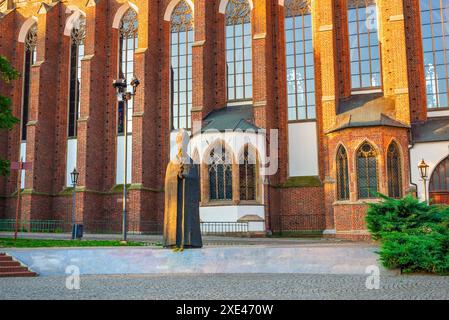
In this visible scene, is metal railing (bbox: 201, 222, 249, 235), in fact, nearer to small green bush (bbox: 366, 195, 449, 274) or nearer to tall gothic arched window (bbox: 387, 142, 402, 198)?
tall gothic arched window (bbox: 387, 142, 402, 198)

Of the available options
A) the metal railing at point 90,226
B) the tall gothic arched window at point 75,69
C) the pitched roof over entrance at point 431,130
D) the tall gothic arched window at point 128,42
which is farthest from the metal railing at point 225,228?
the tall gothic arched window at point 75,69

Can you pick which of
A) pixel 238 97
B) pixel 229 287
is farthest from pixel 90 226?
pixel 229 287

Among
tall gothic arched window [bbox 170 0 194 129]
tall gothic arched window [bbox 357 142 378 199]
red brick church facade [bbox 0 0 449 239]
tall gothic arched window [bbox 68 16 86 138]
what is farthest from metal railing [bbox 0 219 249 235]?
tall gothic arched window [bbox 357 142 378 199]

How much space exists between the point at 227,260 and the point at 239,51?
64.5 feet

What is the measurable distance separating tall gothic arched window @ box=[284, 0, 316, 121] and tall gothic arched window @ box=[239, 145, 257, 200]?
147 inches

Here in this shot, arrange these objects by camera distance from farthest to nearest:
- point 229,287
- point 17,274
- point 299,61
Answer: point 299,61 < point 17,274 < point 229,287

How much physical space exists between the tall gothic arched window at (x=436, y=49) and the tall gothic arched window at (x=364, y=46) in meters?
2.49

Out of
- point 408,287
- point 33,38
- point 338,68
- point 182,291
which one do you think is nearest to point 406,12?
point 338,68

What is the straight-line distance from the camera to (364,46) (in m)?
26.9

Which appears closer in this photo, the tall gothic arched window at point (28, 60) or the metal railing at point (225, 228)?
the metal railing at point (225, 228)

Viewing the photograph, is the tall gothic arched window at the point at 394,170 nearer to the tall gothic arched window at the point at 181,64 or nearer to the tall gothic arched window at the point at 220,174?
the tall gothic arched window at the point at 220,174

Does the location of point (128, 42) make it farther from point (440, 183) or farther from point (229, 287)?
point (229, 287)

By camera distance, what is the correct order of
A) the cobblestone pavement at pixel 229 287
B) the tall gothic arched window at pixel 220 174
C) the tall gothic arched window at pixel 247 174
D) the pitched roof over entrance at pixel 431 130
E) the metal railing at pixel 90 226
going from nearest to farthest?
the cobblestone pavement at pixel 229 287, the pitched roof over entrance at pixel 431 130, the tall gothic arched window at pixel 247 174, the tall gothic arched window at pixel 220 174, the metal railing at pixel 90 226

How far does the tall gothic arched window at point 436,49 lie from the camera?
25.4 meters
